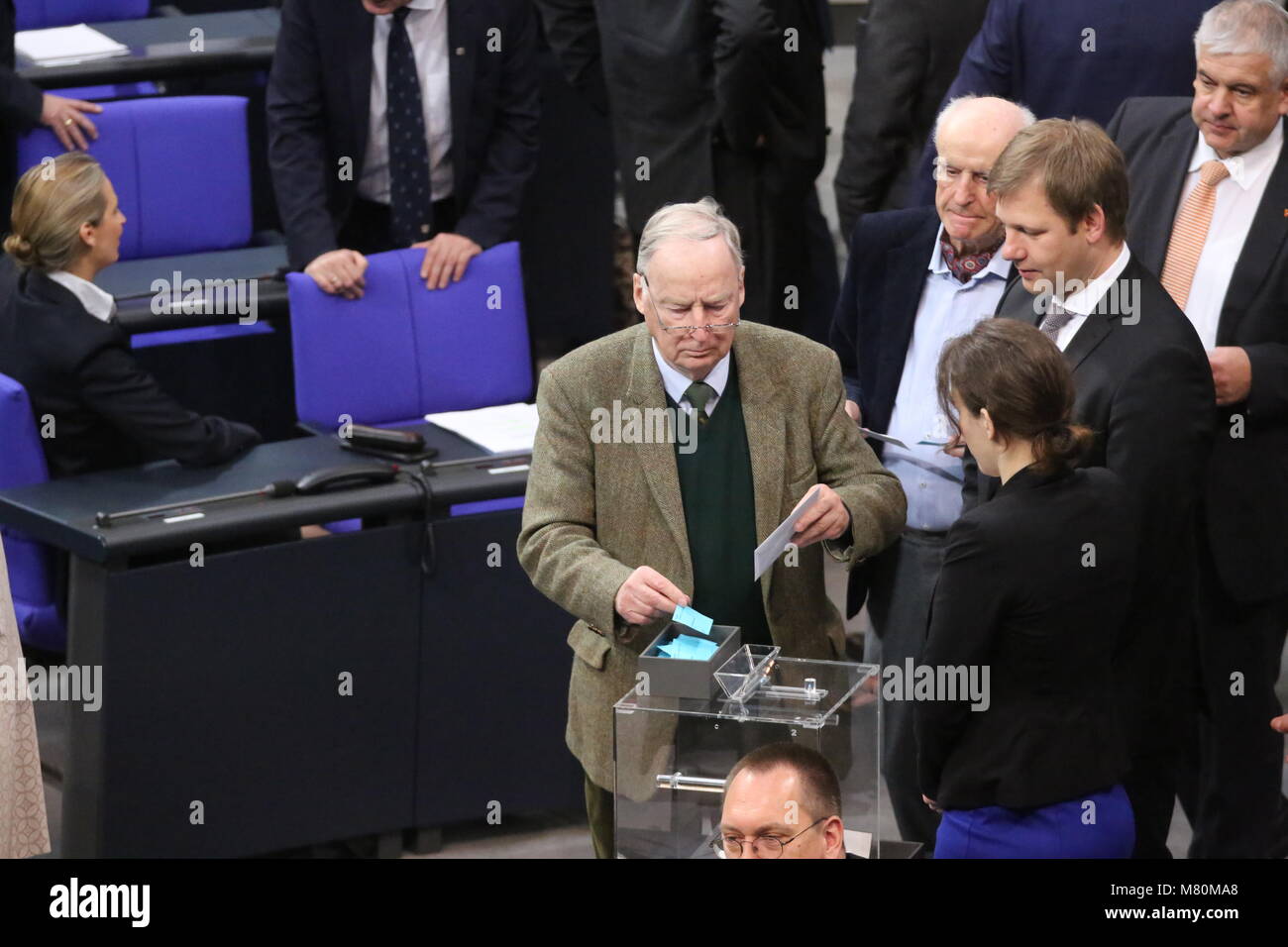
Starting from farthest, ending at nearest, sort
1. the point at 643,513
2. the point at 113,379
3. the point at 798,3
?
the point at 798,3 < the point at 113,379 < the point at 643,513

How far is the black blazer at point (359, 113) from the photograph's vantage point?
5.70m

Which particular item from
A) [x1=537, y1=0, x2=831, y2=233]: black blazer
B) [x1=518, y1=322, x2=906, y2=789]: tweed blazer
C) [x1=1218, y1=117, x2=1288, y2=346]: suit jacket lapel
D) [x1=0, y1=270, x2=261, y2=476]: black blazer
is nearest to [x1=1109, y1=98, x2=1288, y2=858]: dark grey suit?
[x1=1218, y1=117, x2=1288, y2=346]: suit jacket lapel

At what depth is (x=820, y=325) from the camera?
259 inches

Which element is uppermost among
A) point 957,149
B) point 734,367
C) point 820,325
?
point 957,149

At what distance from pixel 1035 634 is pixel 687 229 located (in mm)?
887

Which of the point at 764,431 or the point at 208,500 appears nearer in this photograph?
the point at 764,431

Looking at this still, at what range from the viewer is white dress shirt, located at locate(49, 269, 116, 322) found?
4809mm

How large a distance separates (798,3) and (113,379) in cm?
233

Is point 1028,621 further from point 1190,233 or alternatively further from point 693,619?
point 1190,233

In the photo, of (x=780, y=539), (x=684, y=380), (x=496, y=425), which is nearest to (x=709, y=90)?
(x=496, y=425)

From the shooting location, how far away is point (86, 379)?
4773mm
